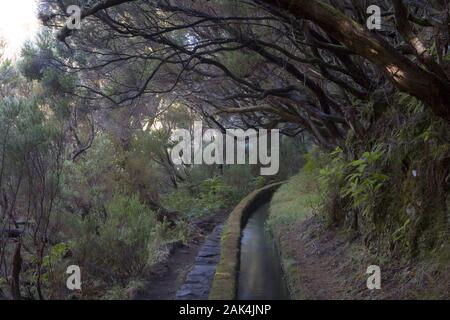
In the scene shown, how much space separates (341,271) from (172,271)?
2.72 m

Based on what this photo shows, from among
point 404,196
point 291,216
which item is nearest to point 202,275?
point 404,196

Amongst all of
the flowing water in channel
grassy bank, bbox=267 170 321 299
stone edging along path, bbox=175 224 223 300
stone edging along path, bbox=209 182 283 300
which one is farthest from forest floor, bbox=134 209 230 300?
grassy bank, bbox=267 170 321 299

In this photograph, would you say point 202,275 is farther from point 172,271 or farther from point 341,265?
point 341,265

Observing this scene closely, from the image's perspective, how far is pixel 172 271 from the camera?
24.1ft

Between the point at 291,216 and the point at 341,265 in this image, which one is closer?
the point at 341,265

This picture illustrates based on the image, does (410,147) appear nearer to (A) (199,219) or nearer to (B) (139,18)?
(B) (139,18)

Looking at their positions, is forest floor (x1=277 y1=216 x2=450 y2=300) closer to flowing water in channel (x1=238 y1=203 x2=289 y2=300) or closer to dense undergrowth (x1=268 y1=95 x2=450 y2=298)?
dense undergrowth (x1=268 y1=95 x2=450 y2=298)

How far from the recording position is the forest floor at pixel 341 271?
4.38 metres

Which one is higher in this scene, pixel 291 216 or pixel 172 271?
pixel 291 216

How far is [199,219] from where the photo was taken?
12422mm

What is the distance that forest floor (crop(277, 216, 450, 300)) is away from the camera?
172 inches

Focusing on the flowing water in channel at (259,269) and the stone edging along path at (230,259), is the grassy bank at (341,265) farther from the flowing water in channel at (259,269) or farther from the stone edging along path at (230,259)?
the stone edging along path at (230,259)
